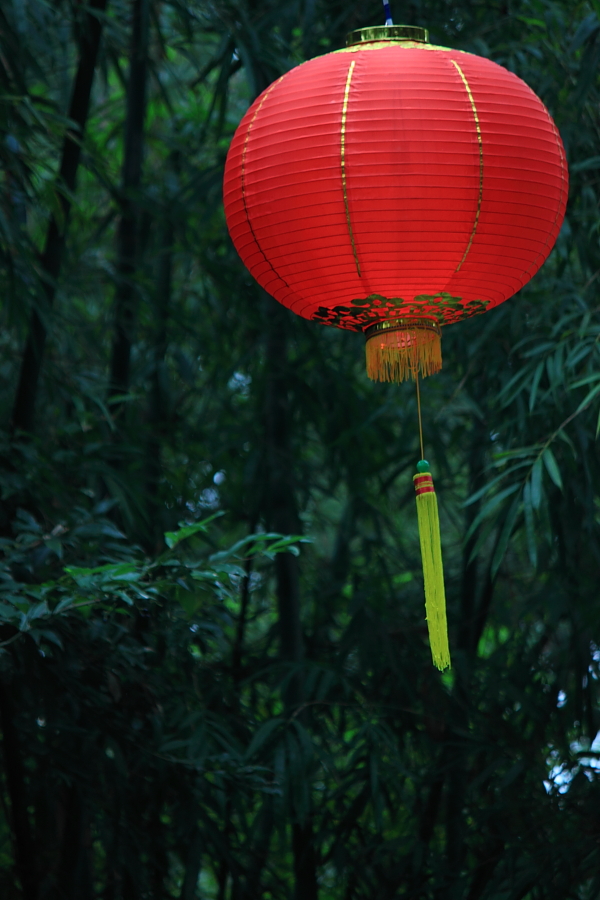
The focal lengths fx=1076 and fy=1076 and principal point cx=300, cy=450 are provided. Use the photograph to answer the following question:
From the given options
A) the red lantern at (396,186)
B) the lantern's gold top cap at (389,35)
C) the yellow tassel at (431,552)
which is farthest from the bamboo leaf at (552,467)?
the lantern's gold top cap at (389,35)

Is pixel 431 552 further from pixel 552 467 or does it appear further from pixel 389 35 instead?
pixel 389 35

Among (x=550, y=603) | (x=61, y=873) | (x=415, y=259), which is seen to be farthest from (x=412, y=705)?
(x=415, y=259)

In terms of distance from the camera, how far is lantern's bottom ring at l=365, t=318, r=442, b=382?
1.47m

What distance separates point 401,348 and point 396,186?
26cm

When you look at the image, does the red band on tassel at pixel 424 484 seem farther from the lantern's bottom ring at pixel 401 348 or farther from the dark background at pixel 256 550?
the dark background at pixel 256 550

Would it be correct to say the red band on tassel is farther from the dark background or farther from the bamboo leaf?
the bamboo leaf

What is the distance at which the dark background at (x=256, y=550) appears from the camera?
6.66ft

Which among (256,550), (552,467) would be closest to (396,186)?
(256,550)

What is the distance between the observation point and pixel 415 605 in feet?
9.77

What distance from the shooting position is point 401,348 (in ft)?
4.88

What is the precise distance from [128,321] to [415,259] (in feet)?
4.89

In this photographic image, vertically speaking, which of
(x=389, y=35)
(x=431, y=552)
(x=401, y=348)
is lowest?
(x=431, y=552)

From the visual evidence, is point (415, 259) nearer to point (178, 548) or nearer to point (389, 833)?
point (178, 548)

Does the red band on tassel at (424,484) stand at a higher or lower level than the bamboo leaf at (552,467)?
lower
